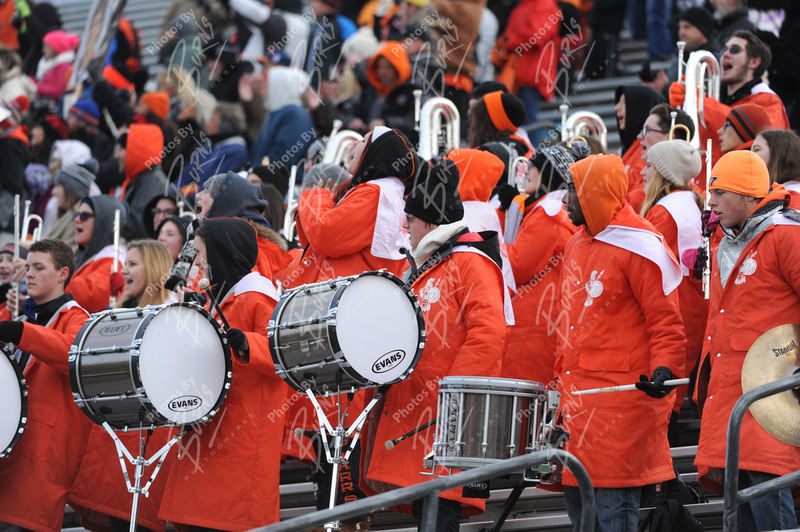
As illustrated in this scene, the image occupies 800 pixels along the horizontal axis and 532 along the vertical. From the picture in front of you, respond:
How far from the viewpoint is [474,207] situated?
741 cm

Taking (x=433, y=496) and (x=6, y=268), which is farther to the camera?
(x=6, y=268)

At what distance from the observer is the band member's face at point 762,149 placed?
6449 millimetres

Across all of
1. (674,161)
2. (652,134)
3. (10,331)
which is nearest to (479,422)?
(674,161)

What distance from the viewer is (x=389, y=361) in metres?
5.64

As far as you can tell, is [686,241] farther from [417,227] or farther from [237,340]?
[237,340]

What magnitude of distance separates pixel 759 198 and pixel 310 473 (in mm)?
3493

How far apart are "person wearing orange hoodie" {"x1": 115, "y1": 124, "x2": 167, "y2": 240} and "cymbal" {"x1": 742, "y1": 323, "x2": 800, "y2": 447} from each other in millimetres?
6384

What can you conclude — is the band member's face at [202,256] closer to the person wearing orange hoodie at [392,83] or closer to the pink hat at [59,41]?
the person wearing orange hoodie at [392,83]

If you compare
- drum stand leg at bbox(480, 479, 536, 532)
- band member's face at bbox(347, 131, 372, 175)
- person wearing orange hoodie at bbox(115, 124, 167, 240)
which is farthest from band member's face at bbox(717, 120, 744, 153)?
person wearing orange hoodie at bbox(115, 124, 167, 240)

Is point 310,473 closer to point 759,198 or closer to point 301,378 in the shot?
point 301,378

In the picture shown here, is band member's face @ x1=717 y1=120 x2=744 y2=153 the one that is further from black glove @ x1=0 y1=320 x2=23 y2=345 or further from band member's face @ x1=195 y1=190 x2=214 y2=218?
black glove @ x1=0 y1=320 x2=23 y2=345

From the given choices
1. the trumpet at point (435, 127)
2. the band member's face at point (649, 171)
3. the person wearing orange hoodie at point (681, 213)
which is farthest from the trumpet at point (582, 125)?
the person wearing orange hoodie at point (681, 213)

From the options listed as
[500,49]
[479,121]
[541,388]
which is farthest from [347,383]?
[500,49]

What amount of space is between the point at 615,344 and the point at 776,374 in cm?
79
